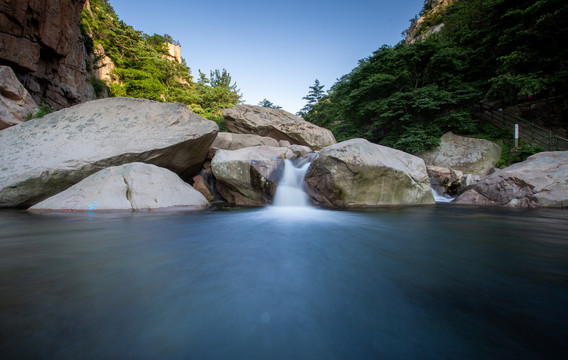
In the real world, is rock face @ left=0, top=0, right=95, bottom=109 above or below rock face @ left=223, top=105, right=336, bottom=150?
above

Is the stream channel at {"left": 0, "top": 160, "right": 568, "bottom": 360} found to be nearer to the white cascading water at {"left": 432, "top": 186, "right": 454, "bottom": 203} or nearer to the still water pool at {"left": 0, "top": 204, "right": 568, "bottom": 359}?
the still water pool at {"left": 0, "top": 204, "right": 568, "bottom": 359}

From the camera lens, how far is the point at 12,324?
978mm

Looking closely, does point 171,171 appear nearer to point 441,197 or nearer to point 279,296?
point 279,296

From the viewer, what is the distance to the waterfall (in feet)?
18.8

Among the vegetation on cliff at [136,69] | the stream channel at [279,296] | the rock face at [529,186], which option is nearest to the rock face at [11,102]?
the stream channel at [279,296]

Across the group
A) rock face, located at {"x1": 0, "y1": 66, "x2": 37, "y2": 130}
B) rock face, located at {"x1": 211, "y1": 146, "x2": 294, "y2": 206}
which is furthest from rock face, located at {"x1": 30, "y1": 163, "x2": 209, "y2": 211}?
rock face, located at {"x1": 0, "y1": 66, "x2": 37, "y2": 130}

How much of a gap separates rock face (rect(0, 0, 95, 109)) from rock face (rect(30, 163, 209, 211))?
8264mm

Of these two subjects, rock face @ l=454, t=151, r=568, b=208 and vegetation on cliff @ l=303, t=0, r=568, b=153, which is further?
vegetation on cliff @ l=303, t=0, r=568, b=153

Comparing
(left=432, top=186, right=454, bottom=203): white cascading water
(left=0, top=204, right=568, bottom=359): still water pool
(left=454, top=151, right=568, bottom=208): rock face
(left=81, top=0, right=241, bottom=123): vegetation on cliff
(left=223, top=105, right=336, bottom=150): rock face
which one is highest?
(left=81, top=0, right=241, bottom=123): vegetation on cliff

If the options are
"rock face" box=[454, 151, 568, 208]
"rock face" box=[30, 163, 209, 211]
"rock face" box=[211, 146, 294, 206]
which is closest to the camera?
"rock face" box=[30, 163, 209, 211]

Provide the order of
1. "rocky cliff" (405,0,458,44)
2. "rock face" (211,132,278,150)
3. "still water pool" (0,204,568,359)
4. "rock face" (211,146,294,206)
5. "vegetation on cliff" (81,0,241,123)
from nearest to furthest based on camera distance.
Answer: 1. "still water pool" (0,204,568,359)
2. "rock face" (211,146,294,206)
3. "rock face" (211,132,278,150)
4. "vegetation on cliff" (81,0,241,123)
5. "rocky cliff" (405,0,458,44)

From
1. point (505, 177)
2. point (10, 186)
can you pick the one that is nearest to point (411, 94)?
point (505, 177)

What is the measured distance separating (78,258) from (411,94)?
1347cm

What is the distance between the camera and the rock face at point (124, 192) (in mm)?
4047
